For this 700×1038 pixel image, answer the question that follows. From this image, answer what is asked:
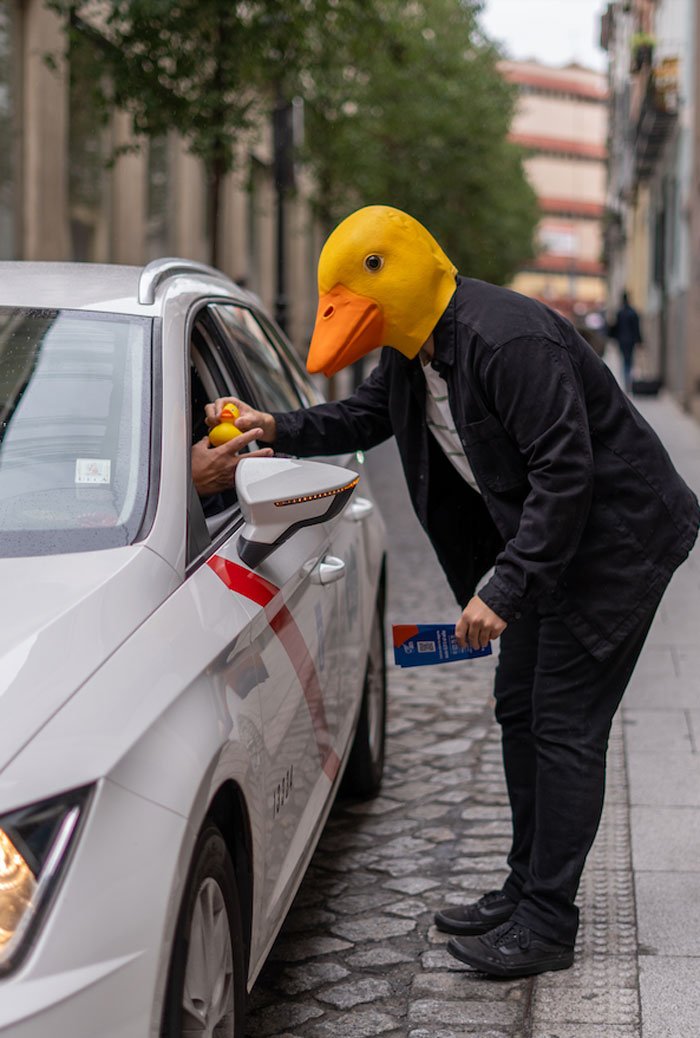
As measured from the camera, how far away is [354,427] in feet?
12.8

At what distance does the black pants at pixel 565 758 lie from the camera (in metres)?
3.49

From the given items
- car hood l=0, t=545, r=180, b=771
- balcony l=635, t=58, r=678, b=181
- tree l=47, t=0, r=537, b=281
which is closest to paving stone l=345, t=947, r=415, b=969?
car hood l=0, t=545, r=180, b=771

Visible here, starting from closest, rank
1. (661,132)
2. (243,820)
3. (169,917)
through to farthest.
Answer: (169,917)
(243,820)
(661,132)

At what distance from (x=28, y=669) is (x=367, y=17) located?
1181cm

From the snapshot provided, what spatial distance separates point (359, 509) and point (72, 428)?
1.64m

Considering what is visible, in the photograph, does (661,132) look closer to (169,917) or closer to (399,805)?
(399,805)

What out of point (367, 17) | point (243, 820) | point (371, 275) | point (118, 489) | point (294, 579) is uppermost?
point (367, 17)

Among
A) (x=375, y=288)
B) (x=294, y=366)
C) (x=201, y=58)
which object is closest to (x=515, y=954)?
(x=375, y=288)

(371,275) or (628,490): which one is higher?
(371,275)

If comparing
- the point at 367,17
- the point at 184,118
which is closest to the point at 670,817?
the point at 184,118

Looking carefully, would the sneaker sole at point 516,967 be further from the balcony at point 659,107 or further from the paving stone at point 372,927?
the balcony at point 659,107

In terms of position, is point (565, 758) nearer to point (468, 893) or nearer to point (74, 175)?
point (468, 893)

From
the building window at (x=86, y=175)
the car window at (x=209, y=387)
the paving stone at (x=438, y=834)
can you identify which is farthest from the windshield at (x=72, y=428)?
the building window at (x=86, y=175)

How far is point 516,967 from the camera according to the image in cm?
355
